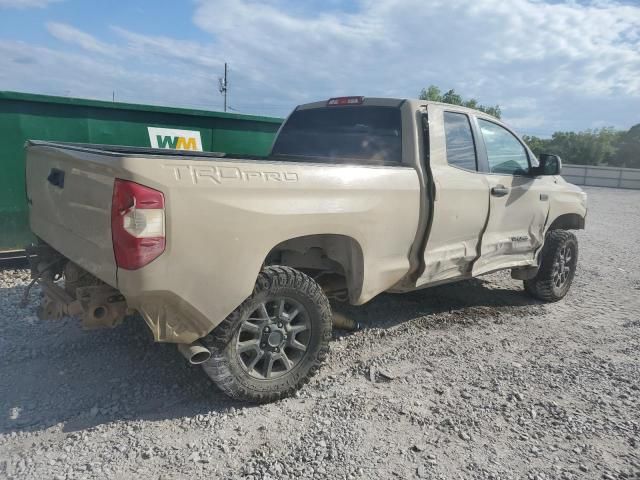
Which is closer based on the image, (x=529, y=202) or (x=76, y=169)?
(x=76, y=169)

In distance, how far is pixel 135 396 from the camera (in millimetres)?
3277

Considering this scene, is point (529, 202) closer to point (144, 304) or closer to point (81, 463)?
point (144, 304)

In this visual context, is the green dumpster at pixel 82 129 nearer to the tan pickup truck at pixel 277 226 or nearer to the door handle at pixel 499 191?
the tan pickup truck at pixel 277 226

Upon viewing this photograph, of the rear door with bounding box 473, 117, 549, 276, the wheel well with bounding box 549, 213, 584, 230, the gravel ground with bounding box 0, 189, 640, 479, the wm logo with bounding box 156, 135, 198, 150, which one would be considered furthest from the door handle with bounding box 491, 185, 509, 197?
the wm logo with bounding box 156, 135, 198, 150

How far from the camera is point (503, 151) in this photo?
4910 mm

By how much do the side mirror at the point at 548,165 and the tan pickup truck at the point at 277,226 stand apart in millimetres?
19

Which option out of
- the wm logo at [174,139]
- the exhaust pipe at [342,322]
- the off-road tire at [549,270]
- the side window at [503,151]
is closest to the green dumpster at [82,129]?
the wm logo at [174,139]

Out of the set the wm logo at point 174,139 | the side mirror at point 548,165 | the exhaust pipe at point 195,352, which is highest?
the wm logo at point 174,139

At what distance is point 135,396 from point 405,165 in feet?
8.17

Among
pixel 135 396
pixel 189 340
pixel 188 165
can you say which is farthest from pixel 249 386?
pixel 188 165

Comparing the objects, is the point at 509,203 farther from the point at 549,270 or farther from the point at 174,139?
the point at 174,139

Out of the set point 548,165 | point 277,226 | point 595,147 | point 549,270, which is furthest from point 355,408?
point 595,147

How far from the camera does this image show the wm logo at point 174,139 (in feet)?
21.2

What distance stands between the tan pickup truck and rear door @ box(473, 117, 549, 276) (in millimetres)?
23
